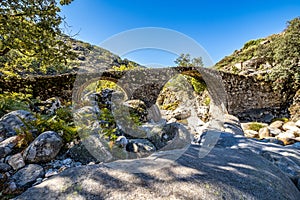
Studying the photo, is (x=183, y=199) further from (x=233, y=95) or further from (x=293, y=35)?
(x=293, y=35)

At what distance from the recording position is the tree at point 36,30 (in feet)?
13.2

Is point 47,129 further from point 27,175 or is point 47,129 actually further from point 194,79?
point 194,79

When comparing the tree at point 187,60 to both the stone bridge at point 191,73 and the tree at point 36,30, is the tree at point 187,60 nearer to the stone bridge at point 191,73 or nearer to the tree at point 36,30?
the stone bridge at point 191,73

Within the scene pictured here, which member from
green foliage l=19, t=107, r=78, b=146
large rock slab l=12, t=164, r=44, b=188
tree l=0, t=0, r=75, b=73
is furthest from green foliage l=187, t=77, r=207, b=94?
large rock slab l=12, t=164, r=44, b=188

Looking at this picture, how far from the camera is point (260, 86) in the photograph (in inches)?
431

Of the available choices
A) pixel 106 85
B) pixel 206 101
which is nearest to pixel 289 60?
pixel 206 101

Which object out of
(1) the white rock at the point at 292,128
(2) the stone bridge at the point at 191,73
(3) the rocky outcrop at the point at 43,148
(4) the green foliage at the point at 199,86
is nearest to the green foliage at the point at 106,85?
(2) the stone bridge at the point at 191,73

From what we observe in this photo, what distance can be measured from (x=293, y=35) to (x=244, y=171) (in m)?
11.8

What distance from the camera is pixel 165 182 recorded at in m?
1.30

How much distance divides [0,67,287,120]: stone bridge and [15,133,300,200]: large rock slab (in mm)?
9240

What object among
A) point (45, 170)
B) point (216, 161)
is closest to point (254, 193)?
point (216, 161)

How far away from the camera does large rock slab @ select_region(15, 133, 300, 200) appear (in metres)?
1.17

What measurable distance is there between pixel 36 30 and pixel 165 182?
209 inches

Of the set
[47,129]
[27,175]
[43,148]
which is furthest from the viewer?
[47,129]
